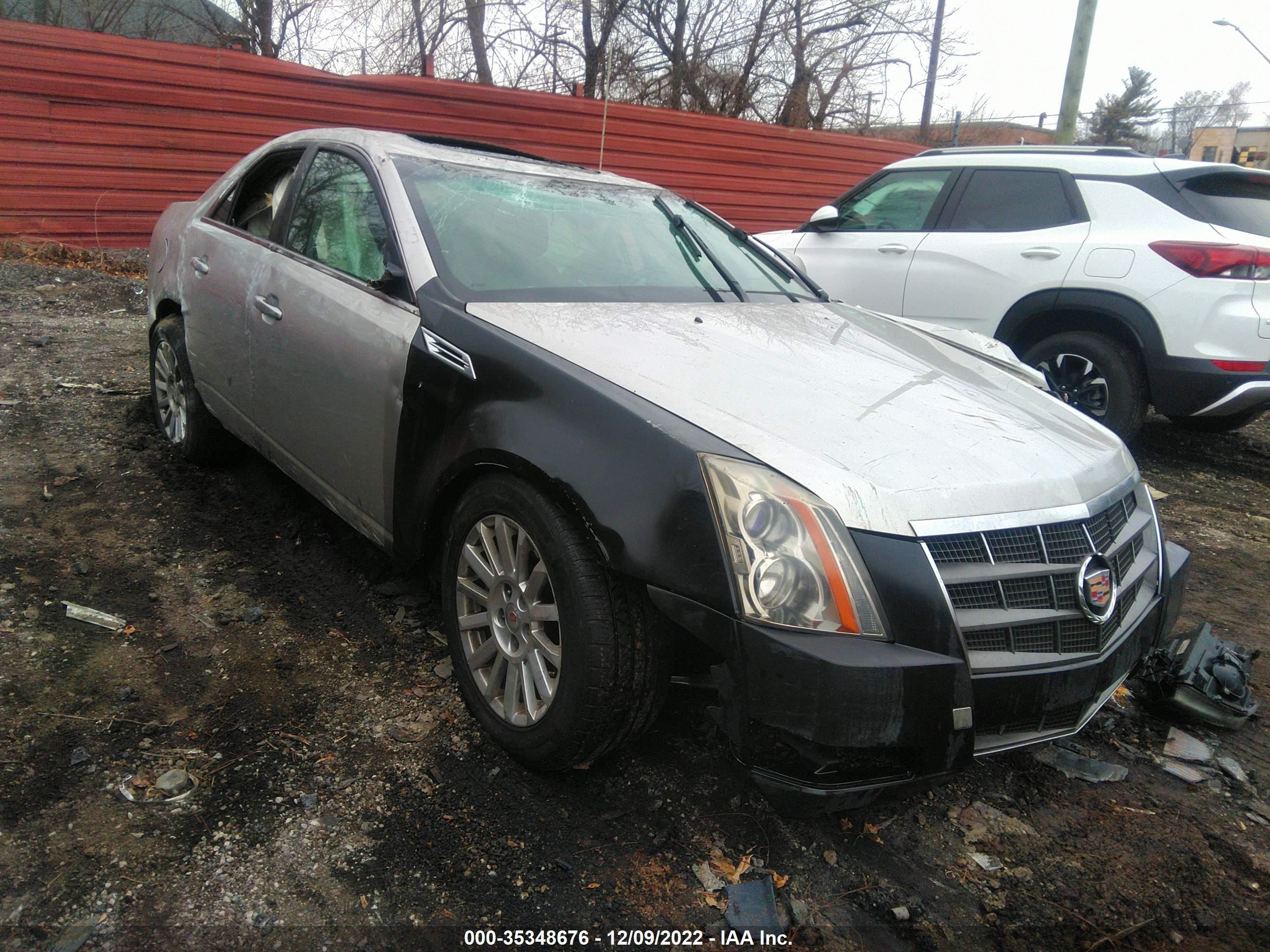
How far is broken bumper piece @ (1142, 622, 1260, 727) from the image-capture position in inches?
110

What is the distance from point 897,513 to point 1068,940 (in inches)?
40.5

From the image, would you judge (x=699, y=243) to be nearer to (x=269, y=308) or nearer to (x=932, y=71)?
(x=269, y=308)

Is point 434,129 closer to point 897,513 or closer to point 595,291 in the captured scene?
point 595,291

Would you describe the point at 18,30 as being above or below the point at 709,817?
above

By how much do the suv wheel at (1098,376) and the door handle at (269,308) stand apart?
424 centimetres

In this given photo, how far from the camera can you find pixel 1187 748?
2.73m

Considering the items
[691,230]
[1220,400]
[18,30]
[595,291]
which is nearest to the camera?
[595,291]

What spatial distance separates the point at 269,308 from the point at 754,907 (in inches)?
104

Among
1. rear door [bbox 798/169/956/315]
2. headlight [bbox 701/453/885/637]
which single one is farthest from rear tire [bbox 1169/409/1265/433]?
headlight [bbox 701/453/885/637]

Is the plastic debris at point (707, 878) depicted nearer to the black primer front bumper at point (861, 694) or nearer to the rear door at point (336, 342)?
the black primer front bumper at point (861, 694)

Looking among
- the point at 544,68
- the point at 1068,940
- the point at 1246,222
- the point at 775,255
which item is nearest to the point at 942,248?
the point at 1246,222

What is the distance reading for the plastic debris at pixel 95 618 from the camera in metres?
3.00

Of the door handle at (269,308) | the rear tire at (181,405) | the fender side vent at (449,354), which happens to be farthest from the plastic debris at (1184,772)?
the rear tire at (181,405)

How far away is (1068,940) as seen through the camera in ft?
6.51
